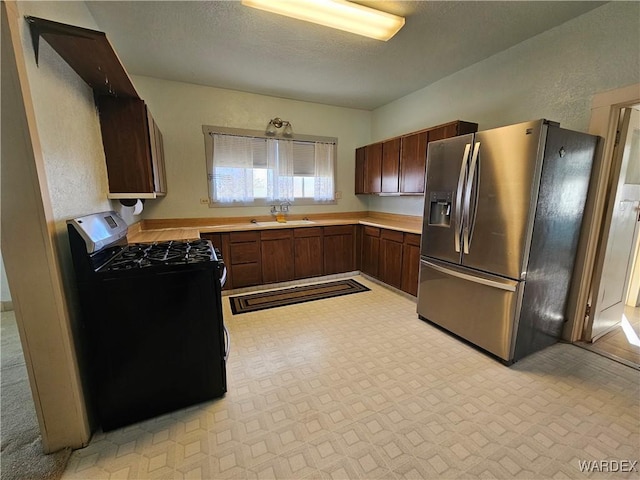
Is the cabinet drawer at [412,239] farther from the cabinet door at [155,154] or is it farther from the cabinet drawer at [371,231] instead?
the cabinet door at [155,154]

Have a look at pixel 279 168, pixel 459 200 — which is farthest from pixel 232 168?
pixel 459 200

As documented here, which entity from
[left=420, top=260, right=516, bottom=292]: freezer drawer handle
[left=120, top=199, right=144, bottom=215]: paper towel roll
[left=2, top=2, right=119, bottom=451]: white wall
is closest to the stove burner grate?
[left=2, top=2, right=119, bottom=451]: white wall

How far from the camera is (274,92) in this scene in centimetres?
383

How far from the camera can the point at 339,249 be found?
417 cm

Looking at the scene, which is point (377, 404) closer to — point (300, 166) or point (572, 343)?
point (572, 343)

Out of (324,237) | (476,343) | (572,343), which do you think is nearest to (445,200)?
(476,343)

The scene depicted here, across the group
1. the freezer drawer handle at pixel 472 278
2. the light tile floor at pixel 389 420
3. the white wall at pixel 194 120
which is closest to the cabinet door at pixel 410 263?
the freezer drawer handle at pixel 472 278

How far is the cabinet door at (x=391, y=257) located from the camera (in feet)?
11.4

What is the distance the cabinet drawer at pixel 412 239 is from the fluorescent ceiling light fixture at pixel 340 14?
77.3 inches

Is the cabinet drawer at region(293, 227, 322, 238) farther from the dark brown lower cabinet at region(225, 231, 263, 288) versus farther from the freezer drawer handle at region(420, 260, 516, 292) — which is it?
the freezer drawer handle at region(420, 260, 516, 292)

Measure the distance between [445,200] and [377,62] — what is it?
5.51 feet

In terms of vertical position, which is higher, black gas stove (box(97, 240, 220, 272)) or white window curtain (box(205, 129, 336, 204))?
white window curtain (box(205, 129, 336, 204))

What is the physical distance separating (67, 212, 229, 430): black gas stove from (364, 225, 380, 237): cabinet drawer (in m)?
2.59

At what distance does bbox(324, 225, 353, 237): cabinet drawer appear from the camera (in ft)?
13.3
